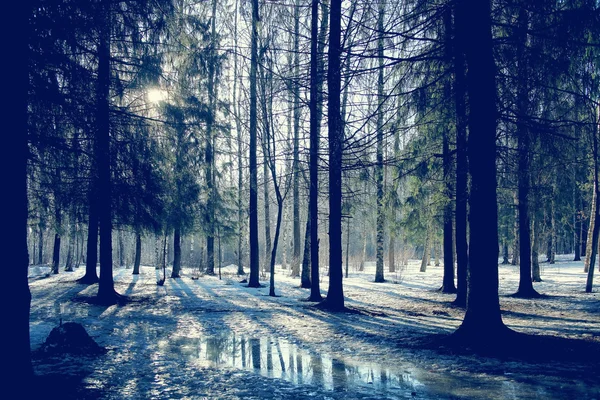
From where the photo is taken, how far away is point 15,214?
4762mm

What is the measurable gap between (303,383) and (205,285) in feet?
49.5

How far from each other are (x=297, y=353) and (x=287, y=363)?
0.72 metres

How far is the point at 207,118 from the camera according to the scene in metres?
13.3

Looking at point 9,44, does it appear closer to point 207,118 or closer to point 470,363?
point 470,363

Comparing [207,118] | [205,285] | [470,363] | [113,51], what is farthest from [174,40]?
[205,285]

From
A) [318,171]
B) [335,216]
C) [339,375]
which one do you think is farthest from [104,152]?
[318,171]

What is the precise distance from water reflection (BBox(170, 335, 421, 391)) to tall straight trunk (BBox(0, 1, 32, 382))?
268cm

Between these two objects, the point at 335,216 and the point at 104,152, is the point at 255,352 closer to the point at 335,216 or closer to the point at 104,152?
the point at 104,152

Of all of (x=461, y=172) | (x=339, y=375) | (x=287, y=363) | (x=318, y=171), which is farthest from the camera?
(x=318, y=171)

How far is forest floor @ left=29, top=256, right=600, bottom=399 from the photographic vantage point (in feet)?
17.2

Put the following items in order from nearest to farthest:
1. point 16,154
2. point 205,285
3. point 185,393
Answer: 1. point 16,154
2. point 185,393
3. point 205,285

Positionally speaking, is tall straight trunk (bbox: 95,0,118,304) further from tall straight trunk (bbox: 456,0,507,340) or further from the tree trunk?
the tree trunk

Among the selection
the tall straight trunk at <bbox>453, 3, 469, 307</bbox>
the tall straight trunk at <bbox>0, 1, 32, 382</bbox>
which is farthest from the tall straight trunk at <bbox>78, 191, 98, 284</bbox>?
the tall straight trunk at <bbox>453, 3, 469, 307</bbox>

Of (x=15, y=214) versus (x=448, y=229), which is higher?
(x=15, y=214)
